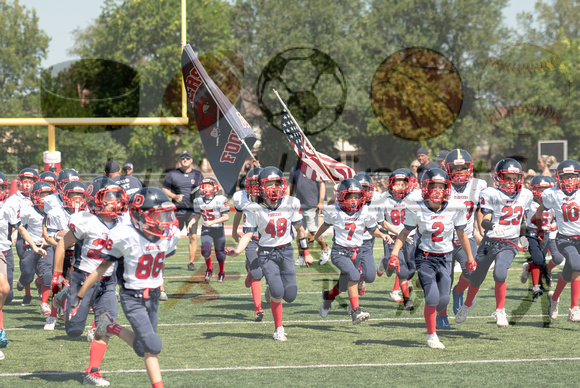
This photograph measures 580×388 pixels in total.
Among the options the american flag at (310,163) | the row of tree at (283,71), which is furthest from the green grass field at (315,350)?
the row of tree at (283,71)

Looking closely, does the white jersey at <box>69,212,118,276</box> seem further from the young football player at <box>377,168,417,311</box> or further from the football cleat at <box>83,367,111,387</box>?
the young football player at <box>377,168,417,311</box>

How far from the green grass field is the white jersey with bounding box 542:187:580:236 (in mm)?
1113

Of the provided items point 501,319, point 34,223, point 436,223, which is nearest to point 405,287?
point 501,319

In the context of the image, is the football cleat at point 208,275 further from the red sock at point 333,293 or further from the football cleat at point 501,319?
the football cleat at point 501,319

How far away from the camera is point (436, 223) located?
8000 millimetres

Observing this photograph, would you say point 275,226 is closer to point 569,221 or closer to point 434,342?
point 434,342

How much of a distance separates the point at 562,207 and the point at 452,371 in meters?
3.17

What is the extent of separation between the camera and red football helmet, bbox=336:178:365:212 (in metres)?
8.93

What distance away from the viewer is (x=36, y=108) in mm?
49406

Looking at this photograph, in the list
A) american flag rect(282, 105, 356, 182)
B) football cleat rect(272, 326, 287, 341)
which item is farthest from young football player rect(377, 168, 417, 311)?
american flag rect(282, 105, 356, 182)

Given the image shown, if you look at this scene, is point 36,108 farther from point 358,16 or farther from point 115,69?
point 358,16

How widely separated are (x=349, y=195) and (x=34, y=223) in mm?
4158

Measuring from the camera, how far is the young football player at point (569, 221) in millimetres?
8805

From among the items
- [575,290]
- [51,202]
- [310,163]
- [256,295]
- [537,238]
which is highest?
[310,163]
